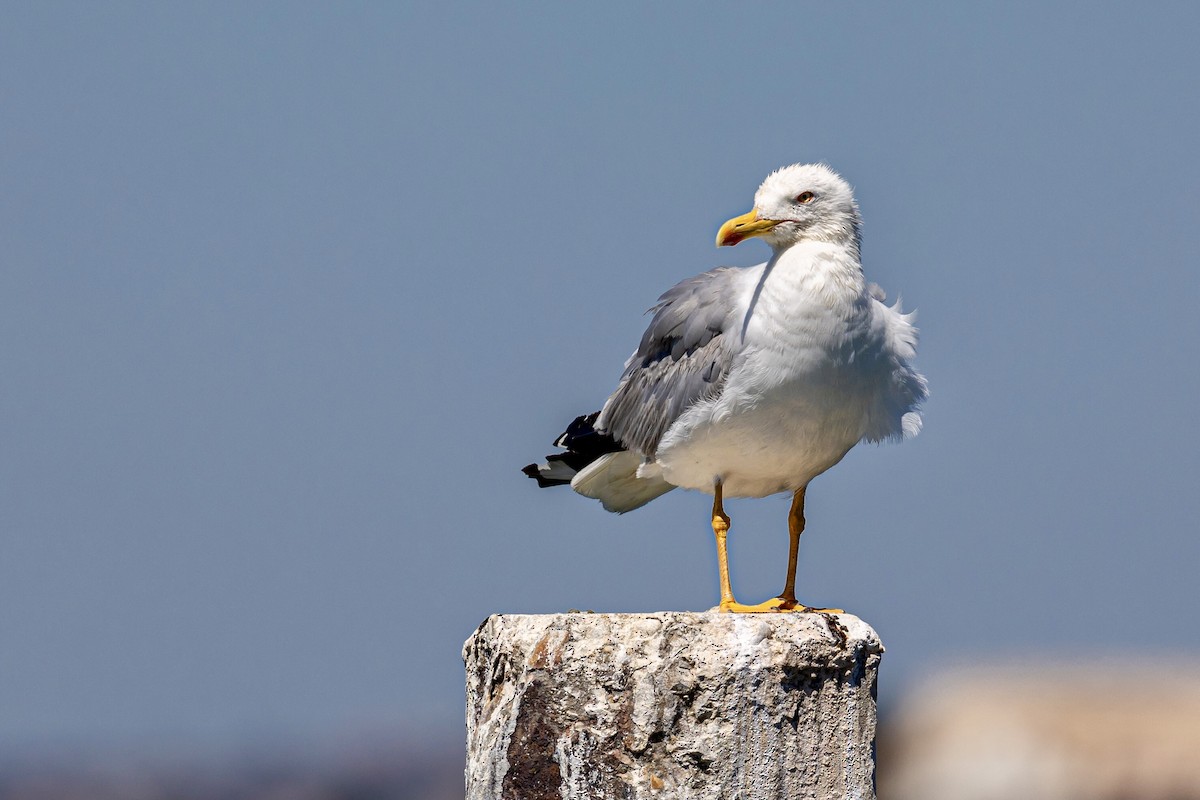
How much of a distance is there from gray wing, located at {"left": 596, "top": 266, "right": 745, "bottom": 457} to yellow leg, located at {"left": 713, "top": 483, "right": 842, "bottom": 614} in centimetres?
50

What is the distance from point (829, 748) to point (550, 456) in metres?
3.19

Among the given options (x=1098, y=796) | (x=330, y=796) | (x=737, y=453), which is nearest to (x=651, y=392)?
(x=737, y=453)

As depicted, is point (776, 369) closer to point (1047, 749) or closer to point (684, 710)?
point (684, 710)

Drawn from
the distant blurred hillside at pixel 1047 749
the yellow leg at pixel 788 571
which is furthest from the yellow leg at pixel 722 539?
the distant blurred hillside at pixel 1047 749

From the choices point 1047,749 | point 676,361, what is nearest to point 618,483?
point 676,361

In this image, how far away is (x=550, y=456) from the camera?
901 cm

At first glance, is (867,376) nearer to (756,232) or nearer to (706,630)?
(756,232)

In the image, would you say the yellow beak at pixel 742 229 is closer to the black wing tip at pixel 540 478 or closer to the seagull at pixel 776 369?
the seagull at pixel 776 369

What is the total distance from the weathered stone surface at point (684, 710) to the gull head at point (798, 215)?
92.7 inches

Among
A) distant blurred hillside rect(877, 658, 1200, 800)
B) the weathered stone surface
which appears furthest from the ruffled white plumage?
distant blurred hillside rect(877, 658, 1200, 800)

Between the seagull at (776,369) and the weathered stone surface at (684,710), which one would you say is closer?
the weathered stone surface at (684,710)

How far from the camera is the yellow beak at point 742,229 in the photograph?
802 cm

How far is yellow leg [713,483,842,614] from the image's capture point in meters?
7.58

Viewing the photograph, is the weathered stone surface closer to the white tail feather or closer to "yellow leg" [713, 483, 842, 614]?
"yellow leg" [713, 483, 842, 614]
